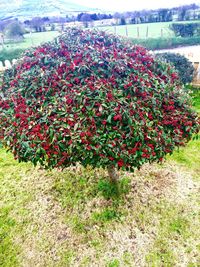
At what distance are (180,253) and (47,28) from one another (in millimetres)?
15026

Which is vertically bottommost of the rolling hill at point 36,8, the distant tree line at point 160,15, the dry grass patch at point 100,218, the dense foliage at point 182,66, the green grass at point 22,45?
the dry grass patch at point 100,218

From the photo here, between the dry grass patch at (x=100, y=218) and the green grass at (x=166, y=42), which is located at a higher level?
the green grass at (x=166, y=42)

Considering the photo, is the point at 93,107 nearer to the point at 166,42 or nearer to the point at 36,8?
the point at 166,42

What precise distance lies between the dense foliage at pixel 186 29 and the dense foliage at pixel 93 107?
12.9m

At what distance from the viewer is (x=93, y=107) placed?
211 centimetres

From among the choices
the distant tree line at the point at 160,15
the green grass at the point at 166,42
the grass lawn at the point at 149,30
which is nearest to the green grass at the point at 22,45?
the grass lawn at the point at 149,30

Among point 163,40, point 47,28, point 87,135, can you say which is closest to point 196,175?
point 87,135

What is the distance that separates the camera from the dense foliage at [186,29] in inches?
537

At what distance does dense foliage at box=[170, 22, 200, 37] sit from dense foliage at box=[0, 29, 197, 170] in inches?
509

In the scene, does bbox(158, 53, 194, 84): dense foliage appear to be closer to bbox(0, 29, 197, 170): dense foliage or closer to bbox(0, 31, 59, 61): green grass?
bbox(0, 29, 197, 170): dense foliage

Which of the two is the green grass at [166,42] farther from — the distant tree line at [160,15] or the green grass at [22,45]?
the green grass at [22,45]

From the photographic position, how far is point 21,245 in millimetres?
2678

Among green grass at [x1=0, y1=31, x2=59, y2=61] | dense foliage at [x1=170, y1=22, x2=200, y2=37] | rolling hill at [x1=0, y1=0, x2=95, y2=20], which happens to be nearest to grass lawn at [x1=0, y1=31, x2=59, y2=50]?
green grass at [x1=0, y1=31, x2=59, y2=61]

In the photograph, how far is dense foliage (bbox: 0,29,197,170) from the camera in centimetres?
201
